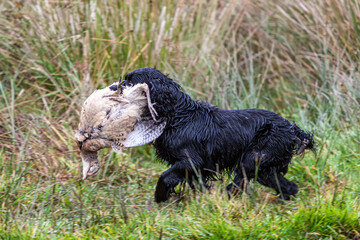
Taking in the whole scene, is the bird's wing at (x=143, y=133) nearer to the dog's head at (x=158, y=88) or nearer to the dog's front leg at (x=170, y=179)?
the dog's head at (x=158, y=88)

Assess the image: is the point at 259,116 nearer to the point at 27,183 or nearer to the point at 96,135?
the point at 96,135

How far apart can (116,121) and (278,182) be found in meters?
1.56

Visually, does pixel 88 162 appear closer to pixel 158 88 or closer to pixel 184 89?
pixel 158 88

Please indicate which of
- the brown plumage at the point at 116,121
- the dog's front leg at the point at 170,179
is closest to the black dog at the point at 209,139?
the dog's front leg at the point at 170,179

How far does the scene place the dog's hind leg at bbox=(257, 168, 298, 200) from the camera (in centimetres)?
412

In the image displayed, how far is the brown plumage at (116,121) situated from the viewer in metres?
3.62

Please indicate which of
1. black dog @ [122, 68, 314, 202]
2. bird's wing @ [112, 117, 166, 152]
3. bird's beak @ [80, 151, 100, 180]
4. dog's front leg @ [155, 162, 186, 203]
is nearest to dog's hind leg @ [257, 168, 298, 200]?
black dog @ [122, 68, 314, 202]

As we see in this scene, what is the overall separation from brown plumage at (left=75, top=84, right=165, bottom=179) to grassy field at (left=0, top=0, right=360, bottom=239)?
46 centimetres

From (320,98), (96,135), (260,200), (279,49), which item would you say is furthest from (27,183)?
(279,49)

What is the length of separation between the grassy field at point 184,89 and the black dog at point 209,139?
21 centimetres

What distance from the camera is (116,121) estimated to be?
3.65 metres

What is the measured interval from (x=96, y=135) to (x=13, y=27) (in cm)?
294

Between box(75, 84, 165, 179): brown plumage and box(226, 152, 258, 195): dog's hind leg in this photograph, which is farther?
box(226, 152, 258, 195): dog's hind leg

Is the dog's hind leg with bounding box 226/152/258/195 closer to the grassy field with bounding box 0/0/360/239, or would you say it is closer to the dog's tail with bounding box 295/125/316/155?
the grassy field with bounding box 0/0/360/239
